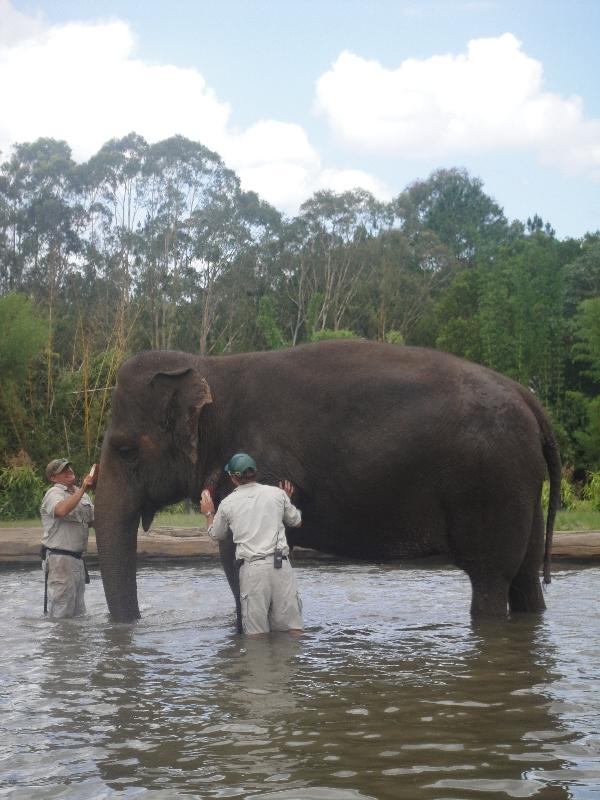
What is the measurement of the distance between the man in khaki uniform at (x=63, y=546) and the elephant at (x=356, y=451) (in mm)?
826

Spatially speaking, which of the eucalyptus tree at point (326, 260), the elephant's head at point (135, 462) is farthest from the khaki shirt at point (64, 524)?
the eucalyptus tree at point (326, 260)

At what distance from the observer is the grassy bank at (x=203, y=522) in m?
12.9

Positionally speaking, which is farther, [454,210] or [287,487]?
[454,210]

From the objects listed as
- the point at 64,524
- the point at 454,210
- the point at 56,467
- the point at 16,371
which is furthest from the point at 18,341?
the point at 454,210

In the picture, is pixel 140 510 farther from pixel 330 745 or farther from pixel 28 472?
pixel 28 472

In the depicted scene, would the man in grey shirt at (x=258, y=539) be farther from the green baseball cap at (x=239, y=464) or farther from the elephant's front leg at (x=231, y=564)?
the elephant's front leg at (x=231, y=564)

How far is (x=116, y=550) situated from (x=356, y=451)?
180 centimetres

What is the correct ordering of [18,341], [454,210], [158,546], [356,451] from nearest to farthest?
[356,451] → [158,546] → [18,341] → [454,210]

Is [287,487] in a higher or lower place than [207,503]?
higher

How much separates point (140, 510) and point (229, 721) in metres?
3.19

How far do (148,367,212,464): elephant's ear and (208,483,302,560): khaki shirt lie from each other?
0.72 meters

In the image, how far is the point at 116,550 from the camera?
7617mm

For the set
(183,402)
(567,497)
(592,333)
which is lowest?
(567,497)

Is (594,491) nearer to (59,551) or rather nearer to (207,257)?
(59,551)
